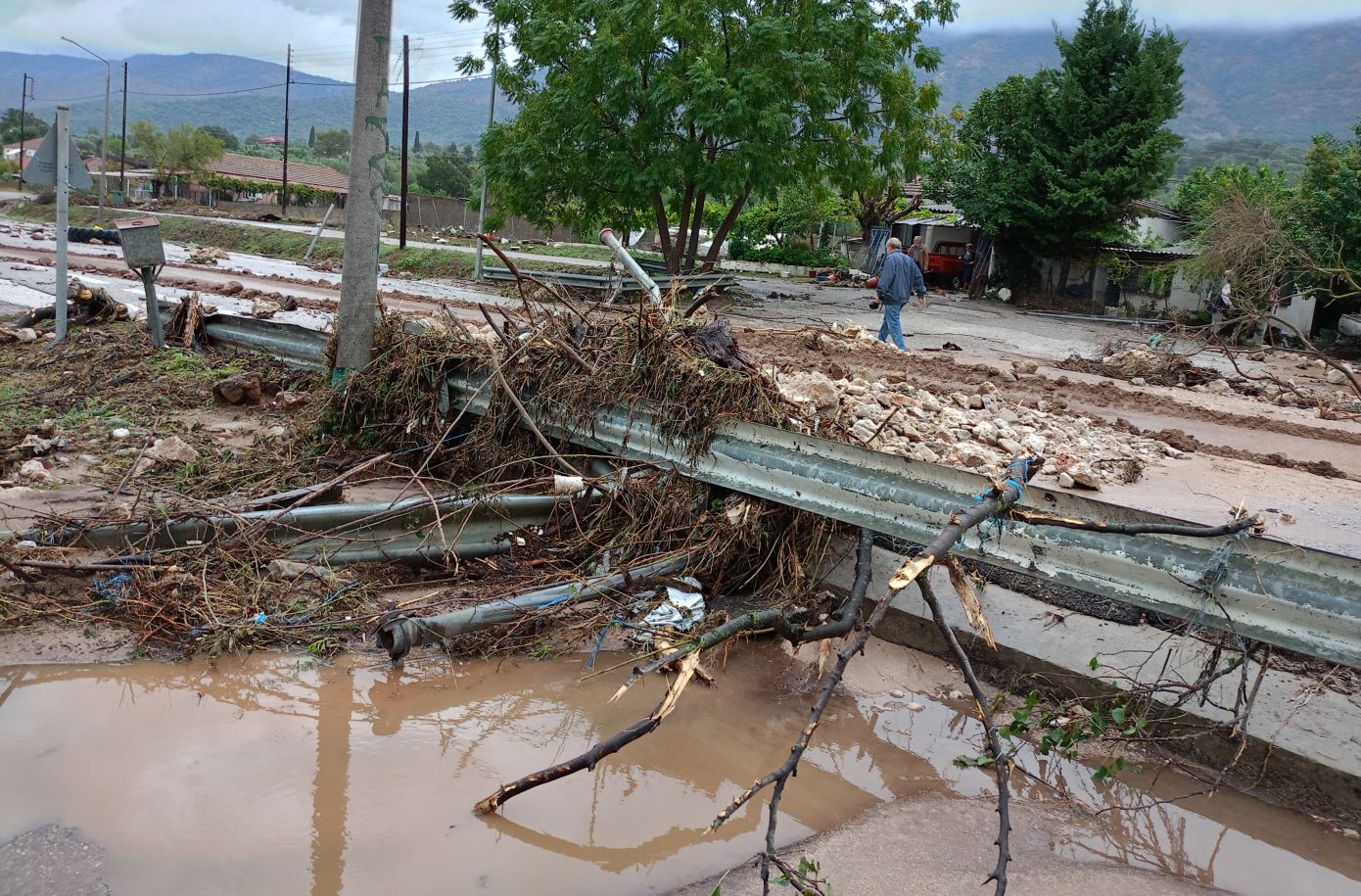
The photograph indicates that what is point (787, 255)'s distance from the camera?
4141cm

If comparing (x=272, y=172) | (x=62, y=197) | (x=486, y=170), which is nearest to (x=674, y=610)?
(x=62, y=197)

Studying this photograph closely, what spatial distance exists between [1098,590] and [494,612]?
255 cm

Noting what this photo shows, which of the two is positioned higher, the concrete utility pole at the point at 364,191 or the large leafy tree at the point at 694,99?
the large leafy tree at the point at 694,99

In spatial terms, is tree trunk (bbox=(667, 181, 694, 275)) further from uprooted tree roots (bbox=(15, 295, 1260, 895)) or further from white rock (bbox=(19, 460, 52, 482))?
white rock (bbox=(19, 460, 52, 482))

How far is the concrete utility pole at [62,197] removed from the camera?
10008 millimetres

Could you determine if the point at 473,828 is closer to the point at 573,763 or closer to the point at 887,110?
the point at 573,763

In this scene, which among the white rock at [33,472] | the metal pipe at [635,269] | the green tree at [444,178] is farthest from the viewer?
the green tree at [444,178]

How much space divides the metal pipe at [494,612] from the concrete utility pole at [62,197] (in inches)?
324

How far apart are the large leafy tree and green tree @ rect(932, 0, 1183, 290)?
9869 millimetres

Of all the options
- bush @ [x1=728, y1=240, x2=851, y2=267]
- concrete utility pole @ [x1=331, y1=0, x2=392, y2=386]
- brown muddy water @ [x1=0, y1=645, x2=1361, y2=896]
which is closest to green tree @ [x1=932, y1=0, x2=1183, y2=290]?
bush @ [x1=728, y1=240, x2=851, y2=267]

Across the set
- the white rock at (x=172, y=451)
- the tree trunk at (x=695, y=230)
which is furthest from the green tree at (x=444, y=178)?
the white rock at (x=172, y=451)

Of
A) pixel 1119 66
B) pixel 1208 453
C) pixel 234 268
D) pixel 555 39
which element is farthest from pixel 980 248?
pixel 1208 453

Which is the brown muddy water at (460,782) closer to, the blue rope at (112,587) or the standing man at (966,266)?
the blue rope at (112,587)

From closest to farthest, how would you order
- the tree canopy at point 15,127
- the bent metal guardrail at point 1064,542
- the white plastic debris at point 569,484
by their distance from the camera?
1. the bent metal guardrail at point 1064,542
2. the white plastic debris at point 569,484
3. the tree canopy at point 15,127
